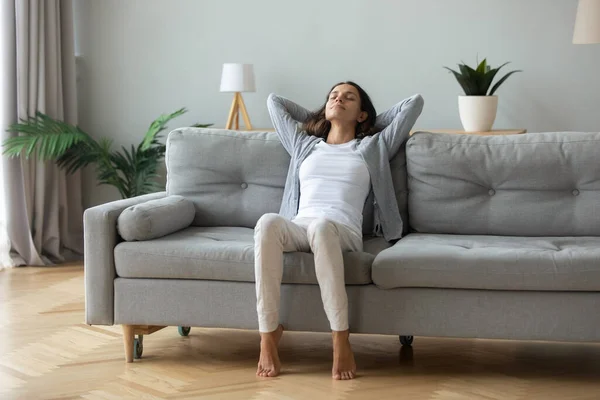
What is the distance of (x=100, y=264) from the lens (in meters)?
3.23

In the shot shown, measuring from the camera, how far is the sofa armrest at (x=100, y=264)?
323cm

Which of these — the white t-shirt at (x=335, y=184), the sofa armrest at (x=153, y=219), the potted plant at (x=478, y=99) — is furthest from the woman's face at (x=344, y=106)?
the potted plant at (x=478, y=99)

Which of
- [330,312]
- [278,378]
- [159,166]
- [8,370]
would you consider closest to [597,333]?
[330,312]

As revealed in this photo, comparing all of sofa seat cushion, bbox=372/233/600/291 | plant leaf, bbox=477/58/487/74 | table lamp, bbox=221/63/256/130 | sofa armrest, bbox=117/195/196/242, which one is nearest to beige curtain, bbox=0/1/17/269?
table lamp, bbox=221/63/256/130

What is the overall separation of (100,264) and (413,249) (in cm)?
111

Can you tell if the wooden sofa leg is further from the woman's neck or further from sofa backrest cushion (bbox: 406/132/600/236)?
sofa backrest cushion (bbox: 406/132/600/236)

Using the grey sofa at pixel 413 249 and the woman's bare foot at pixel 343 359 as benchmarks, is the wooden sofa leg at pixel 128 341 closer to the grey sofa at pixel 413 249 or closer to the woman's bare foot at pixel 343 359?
the grey sofa at pixel 413 249

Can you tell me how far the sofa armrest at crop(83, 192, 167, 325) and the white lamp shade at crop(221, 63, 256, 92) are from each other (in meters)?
2.13

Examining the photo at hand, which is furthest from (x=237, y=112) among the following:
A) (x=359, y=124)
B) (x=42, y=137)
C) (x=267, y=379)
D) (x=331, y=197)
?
(x=267, y=379)

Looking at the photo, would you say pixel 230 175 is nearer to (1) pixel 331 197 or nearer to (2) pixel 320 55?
(1) pixel 331 197

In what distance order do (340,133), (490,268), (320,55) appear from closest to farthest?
(490,268), (340,133), (320,55)

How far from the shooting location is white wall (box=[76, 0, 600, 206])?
5.20 m

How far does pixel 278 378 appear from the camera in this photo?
3.07 meters

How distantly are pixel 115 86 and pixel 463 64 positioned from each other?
2191 millimetres
